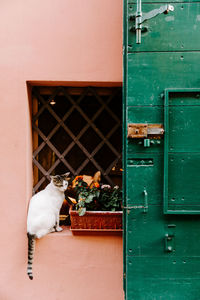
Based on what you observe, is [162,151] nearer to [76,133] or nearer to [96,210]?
[96,210]

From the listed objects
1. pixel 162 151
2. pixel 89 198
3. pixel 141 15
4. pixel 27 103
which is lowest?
pixel 89 198

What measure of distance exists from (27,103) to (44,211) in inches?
40.1

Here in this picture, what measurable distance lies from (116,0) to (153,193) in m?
1.77

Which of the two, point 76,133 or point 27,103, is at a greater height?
point 27,103

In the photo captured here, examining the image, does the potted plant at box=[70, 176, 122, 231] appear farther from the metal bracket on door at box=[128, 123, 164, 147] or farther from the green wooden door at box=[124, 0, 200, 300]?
the metal bracket on door at box=[128, 123, 164, 147]

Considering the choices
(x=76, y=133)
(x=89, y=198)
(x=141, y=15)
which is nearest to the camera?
(x=141, y=15)

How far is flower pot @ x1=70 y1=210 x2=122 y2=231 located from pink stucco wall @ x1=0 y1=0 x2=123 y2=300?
101 mm

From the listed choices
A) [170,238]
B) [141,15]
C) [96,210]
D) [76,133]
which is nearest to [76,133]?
[76,133]

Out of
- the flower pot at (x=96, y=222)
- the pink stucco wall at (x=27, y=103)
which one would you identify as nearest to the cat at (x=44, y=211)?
the pink stucco wall at (x=27, y=103)

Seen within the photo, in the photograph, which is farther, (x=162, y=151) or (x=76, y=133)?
(x=76, y=133)

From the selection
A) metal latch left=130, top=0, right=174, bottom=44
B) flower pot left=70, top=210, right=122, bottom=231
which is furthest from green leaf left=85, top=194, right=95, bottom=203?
metal latch left=130, top=0, right=174, bottom=44

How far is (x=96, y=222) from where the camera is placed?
7.20 ft

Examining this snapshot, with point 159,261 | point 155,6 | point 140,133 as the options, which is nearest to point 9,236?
point 159,261

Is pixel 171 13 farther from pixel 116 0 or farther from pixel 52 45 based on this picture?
pixel 52 45
